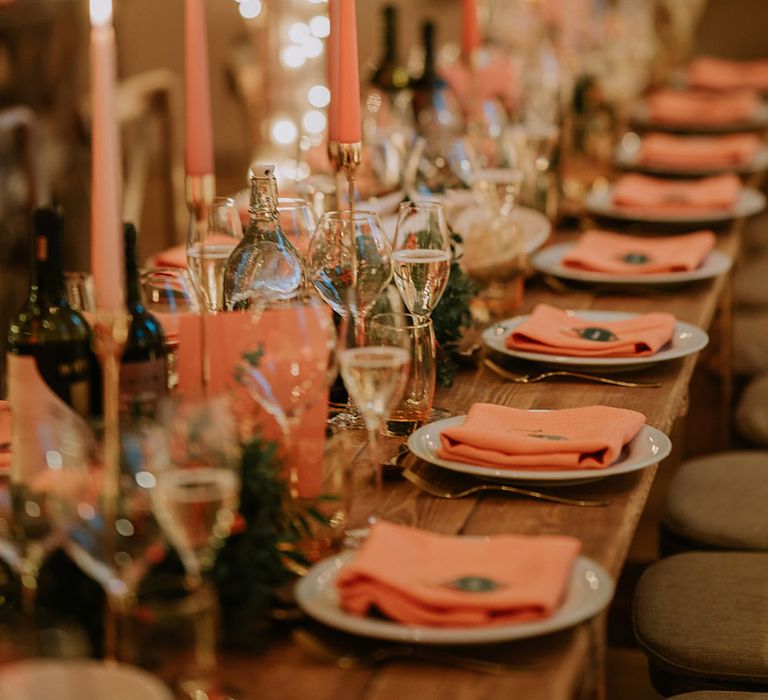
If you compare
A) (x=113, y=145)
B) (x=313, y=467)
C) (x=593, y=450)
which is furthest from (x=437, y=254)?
(x=113, y=145)

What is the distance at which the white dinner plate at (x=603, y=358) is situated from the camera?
74.1 inches

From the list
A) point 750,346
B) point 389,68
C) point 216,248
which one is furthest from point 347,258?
point 750,346

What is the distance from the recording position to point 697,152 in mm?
3955

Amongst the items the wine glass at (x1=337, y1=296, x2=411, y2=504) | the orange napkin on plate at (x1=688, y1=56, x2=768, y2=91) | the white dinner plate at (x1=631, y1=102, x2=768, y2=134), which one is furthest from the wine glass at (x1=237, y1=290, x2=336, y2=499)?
the orange napkin on plate at (x1=688, y1=56, x2=768, y2=91)

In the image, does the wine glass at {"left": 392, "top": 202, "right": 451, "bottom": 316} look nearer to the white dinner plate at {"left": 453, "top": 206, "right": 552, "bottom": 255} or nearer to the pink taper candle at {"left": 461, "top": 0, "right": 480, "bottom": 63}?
the white dinner plate at {"left": 453, "top": 206, "right": 552, "bottom": 255}

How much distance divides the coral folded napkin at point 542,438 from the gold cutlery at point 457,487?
0.02 metres

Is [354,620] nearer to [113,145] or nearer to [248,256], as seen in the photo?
[113,145]

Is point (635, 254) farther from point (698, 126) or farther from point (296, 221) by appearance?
point (698, 126)

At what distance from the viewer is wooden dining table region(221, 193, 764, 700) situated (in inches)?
41.4

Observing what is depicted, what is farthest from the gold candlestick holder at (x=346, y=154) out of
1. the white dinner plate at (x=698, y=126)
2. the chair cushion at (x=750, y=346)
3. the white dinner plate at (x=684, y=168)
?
the white dinner plate at (x=698, y=126)

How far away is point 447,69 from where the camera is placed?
139 inches

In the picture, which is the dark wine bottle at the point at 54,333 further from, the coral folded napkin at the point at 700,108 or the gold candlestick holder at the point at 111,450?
the coral folded napkin at the point at 700,108

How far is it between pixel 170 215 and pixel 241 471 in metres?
3.58

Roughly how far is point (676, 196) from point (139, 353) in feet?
6.75
